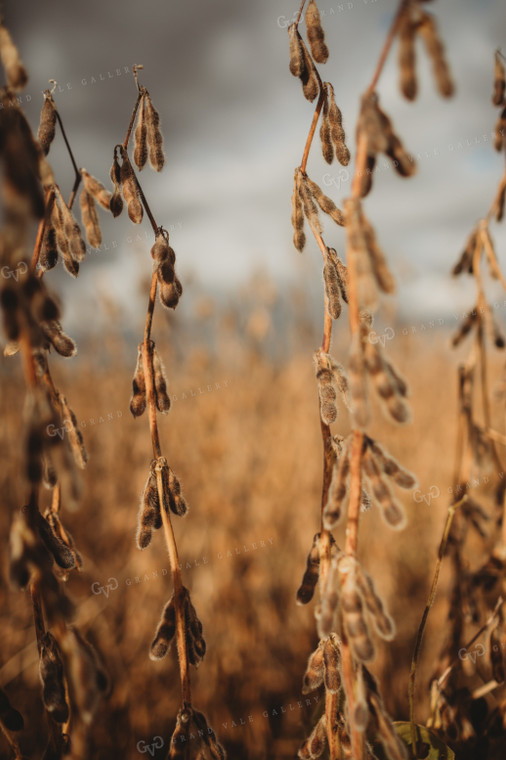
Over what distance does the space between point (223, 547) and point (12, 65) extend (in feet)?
9.70

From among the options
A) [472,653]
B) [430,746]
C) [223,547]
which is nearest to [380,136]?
[430,746]

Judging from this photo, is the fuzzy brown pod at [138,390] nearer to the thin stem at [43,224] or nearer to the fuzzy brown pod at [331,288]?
the thin stem at [43,224]

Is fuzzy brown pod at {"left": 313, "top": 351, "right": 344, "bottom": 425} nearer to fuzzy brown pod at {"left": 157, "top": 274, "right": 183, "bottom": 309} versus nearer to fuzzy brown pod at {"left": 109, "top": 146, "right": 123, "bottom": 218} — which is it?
fuzzy brown pod at {"left": 157, "top": 274, "right": 183, "bottom": 309}

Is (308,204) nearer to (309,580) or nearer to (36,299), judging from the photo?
(36,299)

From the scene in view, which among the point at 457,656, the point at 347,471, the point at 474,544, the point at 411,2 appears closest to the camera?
the point at 411,2

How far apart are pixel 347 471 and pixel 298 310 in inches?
246

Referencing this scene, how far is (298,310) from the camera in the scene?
6.97 m

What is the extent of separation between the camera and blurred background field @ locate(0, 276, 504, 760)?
7.95 feet

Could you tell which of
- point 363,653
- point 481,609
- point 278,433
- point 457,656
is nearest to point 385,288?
point 363,653

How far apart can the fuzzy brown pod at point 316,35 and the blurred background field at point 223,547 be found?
1.10 metres

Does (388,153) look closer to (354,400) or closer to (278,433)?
(354,400)

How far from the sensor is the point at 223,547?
132 inches

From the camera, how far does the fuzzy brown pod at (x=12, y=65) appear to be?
2.53 ft

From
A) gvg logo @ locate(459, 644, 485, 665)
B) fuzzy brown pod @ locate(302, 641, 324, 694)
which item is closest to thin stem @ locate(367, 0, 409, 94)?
fuzzy brown pod @ locate(302, 641, 324, 694)
